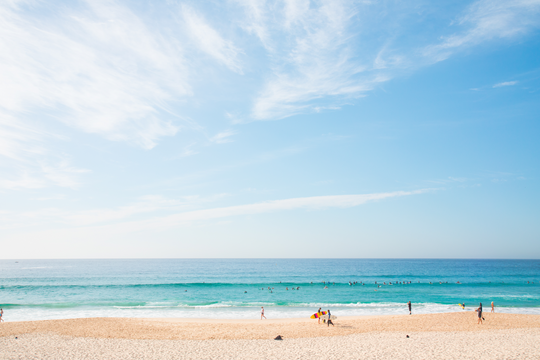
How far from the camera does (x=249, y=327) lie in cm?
2383

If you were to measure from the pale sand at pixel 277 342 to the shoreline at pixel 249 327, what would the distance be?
66 millimetres

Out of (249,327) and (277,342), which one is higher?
(277,342)

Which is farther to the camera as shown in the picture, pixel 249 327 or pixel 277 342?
pixel 249 327

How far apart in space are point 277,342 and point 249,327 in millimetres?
5754

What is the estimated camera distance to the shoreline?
21109 mm

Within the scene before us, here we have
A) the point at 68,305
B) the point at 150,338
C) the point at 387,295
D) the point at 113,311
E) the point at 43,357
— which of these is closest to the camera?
the point at 43,357

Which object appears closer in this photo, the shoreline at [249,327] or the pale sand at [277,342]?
the pale sand at [277,342]

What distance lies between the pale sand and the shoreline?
0.07m

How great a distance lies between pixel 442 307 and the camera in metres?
33.7

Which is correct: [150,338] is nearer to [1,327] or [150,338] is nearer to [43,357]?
[43,357]

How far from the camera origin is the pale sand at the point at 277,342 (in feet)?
52.7

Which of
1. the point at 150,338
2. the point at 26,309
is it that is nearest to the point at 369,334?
the point at 150,338

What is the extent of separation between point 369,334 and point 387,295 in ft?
88.7

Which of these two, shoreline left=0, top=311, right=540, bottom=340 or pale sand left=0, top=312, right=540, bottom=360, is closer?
pale sand left=0, top=312, right=540, bottom=360
